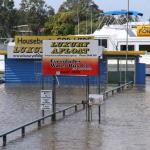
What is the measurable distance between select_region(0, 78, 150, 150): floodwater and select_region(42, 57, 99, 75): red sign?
1768mm

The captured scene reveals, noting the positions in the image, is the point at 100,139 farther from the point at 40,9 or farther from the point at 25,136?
the point at 40,9

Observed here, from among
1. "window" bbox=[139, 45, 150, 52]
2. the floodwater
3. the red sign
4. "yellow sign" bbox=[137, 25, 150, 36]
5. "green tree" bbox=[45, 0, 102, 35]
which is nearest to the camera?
the floodwater

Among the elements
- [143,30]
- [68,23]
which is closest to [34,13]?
[68,23]

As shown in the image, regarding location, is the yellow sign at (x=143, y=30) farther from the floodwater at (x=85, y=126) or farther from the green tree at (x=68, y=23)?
the green tree at (x=68, y=23)

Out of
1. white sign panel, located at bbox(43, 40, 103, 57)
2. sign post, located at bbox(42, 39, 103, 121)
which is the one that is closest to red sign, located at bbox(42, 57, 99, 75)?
sign post, located at bbox(42, 39, 103, 121)

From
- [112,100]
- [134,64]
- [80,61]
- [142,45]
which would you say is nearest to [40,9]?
[142,45]

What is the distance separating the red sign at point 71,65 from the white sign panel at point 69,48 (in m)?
0.15

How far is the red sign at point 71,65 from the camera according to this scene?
890 inches

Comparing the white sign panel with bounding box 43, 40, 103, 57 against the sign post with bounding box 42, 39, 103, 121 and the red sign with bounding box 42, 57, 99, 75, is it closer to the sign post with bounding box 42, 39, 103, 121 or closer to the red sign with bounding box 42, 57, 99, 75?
the sign post with bounding box 42, 39, 103, 121

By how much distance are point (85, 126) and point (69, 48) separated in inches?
116

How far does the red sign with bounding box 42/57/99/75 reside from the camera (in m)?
22.6

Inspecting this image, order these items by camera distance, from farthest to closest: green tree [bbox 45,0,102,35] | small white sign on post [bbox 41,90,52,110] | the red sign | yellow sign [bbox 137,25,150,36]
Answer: green tree [bbox 45,0,102,35] → yellow sign [bbox 137,25,150,36] → the red sign → small white sign on post [bbox 41,90,52,110]

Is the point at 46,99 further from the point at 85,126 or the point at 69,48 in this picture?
the point at 69,48

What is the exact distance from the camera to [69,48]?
2289 cm
